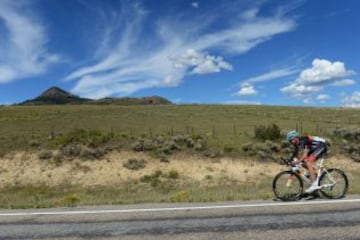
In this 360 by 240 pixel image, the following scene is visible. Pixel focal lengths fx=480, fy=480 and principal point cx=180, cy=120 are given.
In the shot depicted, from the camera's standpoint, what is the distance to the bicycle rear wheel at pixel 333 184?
1163 centimetres

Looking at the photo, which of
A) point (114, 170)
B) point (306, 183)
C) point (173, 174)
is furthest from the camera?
point (114, 170)

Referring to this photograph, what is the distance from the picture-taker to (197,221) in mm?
9164

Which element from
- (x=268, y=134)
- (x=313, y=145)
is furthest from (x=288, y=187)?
(x=268, y=134)

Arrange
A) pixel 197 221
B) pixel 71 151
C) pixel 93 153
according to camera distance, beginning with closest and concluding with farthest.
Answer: pixel 197 221, pixel 93 153, pixel 71 151

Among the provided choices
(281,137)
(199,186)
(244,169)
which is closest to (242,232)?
(199,186)

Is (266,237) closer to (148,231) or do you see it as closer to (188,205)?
(148,231)

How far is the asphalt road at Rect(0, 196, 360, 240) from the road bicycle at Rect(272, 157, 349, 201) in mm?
577

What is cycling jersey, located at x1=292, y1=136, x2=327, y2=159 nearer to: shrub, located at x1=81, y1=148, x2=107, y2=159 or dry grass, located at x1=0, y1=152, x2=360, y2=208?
dry grass, located at x1=0, y1=152, x2=360, y2=208

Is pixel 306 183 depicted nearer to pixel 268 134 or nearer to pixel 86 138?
pixel 268 134

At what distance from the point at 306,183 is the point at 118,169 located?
23838 millimetres

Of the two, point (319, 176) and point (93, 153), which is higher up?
point (93, 153)

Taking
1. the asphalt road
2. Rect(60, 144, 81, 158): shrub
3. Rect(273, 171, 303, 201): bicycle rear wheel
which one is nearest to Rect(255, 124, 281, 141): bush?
Rect(60, 144, 81, 158): shrub

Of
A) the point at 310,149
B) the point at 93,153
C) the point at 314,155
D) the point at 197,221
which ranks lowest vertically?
the point at 197,221

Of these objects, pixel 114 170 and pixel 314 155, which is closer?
pixel 314 155
